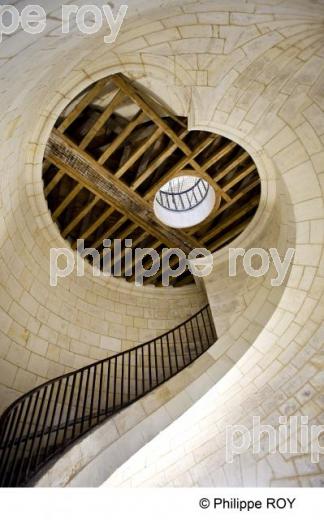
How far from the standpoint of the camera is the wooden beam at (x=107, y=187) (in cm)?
553

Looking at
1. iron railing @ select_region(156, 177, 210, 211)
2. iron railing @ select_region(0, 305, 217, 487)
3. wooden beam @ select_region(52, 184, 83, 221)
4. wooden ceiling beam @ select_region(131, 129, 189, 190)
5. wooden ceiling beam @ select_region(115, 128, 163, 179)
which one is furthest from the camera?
iron railing @ select_region(156, 177, 210, 211)

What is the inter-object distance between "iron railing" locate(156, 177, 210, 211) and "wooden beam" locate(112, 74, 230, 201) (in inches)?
56.1

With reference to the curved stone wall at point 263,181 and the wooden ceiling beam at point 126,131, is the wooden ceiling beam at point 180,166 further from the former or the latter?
the wooden ceiling beam at point 126,131

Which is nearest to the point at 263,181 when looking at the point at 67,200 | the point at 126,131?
the point at 126,131

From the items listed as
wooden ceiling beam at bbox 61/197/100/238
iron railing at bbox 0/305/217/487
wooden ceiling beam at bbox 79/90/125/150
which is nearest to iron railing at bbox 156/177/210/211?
wooden ceiling beam at bbox 61/197/100/238

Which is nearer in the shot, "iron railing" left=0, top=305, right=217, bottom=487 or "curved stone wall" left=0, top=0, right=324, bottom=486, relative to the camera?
"curved stone wall" left=0, top=0, right=324, bottom=486

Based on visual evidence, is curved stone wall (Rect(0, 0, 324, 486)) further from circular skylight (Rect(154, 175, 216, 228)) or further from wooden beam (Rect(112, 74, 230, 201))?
circular skylight (Rect(154, 175, 216, 228))

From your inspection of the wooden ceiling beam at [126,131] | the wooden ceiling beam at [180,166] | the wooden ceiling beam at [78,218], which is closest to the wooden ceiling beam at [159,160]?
the wooden ceiling beam at [180,166]

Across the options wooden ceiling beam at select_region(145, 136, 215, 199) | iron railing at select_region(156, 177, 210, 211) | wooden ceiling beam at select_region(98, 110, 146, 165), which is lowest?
wooden ceiling beam at select_region(145, 136, 215, 199)

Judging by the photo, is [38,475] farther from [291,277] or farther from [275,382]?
[291,277]

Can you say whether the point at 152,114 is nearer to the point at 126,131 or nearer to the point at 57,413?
the point at 126,131

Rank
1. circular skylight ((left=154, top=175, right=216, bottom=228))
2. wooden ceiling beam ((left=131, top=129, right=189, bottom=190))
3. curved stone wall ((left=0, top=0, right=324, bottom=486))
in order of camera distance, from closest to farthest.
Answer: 1. curved stone wall ((left=0, top=0, right=324, bottom=486))
2. wooden ceiling beam ((left=131, top=129, right=189, bottom=190))
3. circular skylight ((left=154, top=175, right=216, bottom=228))

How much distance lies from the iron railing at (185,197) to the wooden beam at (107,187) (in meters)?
0.61

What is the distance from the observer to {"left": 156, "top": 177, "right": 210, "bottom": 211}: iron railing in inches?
291
